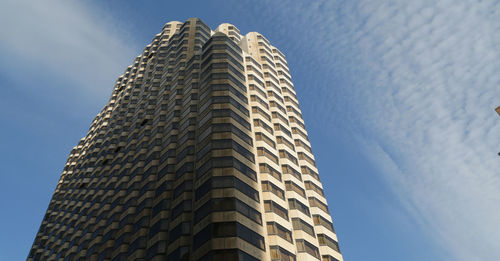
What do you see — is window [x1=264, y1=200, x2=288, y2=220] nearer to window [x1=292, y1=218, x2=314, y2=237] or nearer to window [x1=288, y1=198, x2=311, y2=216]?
window [x1=292, y1=218, x2=314, y2=237]

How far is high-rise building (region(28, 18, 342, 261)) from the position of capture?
143 ft

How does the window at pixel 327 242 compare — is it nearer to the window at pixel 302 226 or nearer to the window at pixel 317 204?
the window at pixel 302 226

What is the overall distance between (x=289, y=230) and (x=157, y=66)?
54.3 meters

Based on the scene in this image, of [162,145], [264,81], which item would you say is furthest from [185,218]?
[264,81]

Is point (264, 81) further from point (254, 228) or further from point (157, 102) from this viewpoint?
point (254, 228)

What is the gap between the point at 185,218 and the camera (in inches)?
1764

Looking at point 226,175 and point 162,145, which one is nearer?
point 226,175

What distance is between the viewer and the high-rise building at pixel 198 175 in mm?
43500

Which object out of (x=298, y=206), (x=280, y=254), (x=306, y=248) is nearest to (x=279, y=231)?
(x=280, y=254)

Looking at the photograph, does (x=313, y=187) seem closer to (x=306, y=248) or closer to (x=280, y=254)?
(x=306, y=248)

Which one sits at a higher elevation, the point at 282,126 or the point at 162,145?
the point at 282,126

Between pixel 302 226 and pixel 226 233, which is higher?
pixel 302 226

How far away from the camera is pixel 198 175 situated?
48.4 metres

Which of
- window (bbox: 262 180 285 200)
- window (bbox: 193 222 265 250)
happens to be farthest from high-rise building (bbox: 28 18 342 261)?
window (bbox: 262 180 285 200)
